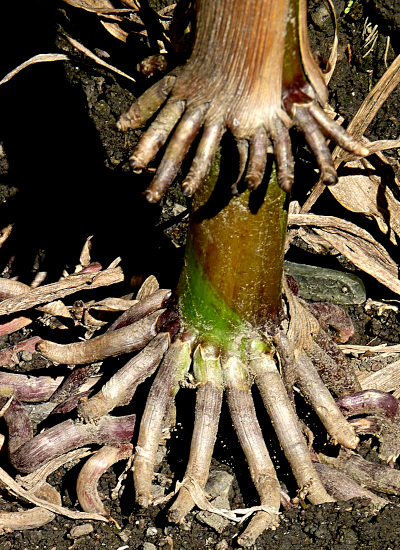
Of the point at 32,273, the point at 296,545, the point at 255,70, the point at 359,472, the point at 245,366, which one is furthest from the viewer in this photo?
the point at 32,273

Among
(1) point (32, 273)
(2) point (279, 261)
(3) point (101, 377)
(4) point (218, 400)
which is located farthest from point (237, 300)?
(1) point (32, 273)

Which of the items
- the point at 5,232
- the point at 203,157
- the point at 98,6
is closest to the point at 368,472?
the point at 203,157

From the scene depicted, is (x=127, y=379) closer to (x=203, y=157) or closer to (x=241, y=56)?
(x=203, y=157)

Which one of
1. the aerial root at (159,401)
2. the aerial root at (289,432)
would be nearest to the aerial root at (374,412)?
the aerial root at (289,432)

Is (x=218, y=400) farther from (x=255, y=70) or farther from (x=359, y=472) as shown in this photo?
(x=255, y=70)

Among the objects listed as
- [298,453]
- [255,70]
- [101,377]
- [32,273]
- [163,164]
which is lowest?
[298,453]

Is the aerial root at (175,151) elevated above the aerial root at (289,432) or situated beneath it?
elevated above

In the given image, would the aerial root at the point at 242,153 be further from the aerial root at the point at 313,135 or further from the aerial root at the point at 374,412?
the aerial root at the point at 374,412

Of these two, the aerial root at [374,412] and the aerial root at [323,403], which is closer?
the aerial root at [323,403]
